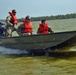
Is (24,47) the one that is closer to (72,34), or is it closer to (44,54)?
(44,54)

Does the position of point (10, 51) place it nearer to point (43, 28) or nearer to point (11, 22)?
point (11, 22)

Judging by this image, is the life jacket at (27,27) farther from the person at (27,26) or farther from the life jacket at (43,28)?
the life jacket at (43,28)

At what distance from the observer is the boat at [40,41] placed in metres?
9.69

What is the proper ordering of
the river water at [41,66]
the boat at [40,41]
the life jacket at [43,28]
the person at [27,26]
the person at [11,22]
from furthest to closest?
the person at [11,22] < the person at [27,26] < the life jacket at [43,28] < the boat at [40,41] < the river water at [41,66]

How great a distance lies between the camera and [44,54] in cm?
1073

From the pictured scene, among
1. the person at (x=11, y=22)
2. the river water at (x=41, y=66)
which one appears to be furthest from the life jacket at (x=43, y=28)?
the person at (x=11, y=22)

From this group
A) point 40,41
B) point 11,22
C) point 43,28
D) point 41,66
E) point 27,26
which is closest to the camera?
point 41,66

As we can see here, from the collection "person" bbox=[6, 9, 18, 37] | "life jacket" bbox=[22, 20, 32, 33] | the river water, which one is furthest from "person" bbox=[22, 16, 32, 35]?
the river water

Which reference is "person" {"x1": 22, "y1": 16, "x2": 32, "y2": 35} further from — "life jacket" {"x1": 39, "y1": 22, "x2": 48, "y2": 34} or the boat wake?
the boat wake

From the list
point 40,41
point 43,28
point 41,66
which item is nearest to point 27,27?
point 43,28

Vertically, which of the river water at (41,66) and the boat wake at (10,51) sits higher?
the boat wake at (10,51)

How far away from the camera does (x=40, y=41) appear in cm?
1016

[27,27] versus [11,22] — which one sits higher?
[11,22]

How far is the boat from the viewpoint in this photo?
9.69 meters
